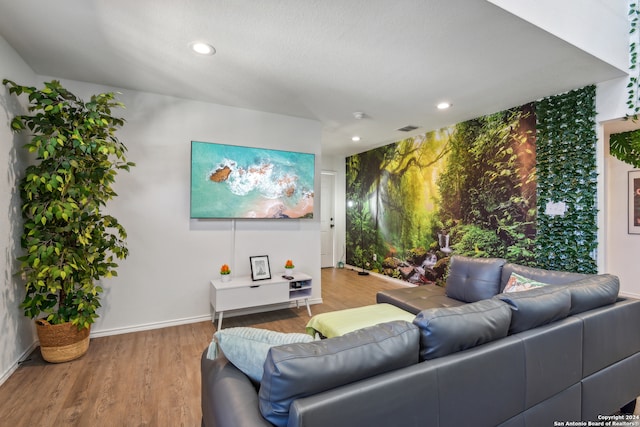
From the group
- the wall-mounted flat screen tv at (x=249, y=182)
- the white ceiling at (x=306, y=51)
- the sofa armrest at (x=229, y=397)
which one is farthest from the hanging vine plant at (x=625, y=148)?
the sofa armrest at (x=229, y=397)

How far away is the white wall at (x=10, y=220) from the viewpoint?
2.16 m

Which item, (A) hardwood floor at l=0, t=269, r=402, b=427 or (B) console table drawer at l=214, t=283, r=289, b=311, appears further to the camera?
(B) console table drawer at l=214, t=283, r=289, b=311

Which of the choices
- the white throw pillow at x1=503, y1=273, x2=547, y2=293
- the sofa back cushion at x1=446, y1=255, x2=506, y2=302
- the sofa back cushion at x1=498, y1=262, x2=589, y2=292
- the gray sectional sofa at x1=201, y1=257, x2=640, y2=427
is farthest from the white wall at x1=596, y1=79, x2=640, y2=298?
the gray sectional sofa at x1=201, y1=257, x2=640, y2=427

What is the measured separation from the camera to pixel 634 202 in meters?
4.34

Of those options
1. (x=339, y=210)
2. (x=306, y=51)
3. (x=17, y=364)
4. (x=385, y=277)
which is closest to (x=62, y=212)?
(x=17, y=364)

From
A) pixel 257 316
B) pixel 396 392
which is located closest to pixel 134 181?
pixel 257 316

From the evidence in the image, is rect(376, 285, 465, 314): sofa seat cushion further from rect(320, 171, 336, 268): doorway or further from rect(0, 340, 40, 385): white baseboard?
rect(320, 171, 336, 268): doorway

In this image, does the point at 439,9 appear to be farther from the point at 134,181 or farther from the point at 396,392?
the point at 134,181

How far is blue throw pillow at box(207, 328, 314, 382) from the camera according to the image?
3.73 ft

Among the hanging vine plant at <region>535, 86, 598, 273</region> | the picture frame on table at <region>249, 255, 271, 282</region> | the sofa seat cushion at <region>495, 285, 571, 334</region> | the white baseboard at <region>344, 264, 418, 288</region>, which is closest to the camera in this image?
the sofa seat cushion at <region>495, 285, 571, 334</region>

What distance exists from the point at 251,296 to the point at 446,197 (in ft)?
10.2

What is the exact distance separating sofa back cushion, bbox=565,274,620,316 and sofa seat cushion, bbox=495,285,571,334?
12 cm

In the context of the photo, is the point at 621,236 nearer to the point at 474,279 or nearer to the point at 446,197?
the point at 446,197

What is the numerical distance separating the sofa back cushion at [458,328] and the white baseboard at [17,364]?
2958mm
